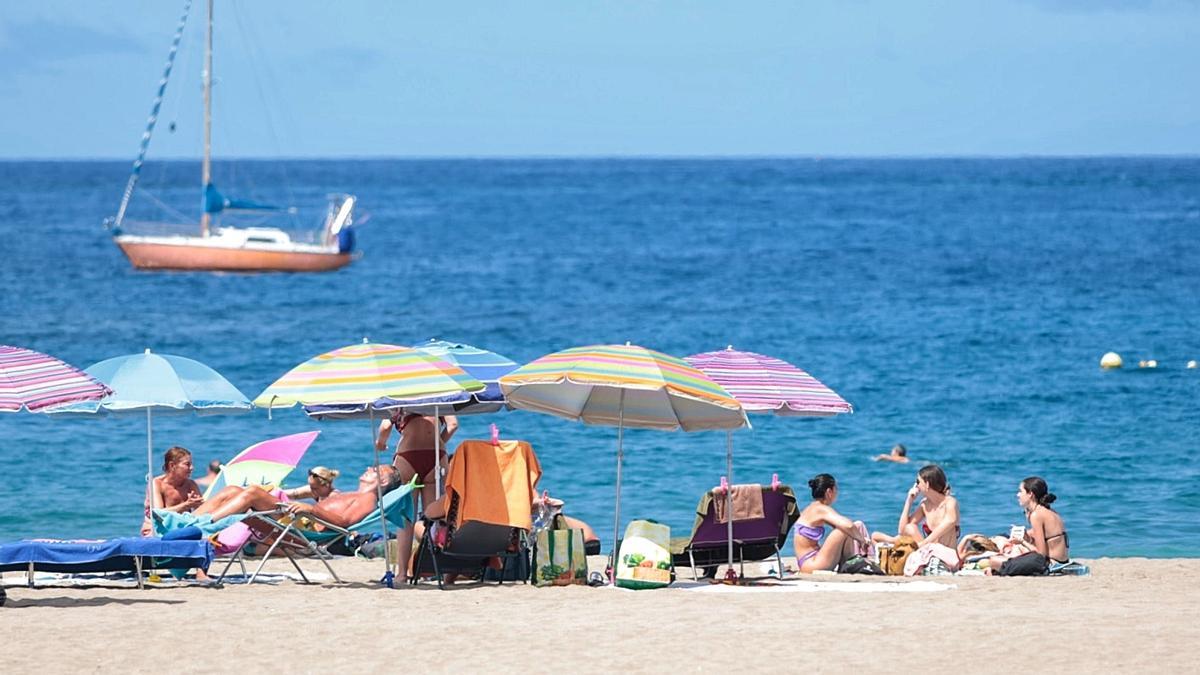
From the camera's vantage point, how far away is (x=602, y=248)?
195 feet

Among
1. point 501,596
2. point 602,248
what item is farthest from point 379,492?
point 602,248

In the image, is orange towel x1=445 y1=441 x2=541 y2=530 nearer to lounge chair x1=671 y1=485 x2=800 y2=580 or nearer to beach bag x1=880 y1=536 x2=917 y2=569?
lounge chair x1=671 y1=485 x2=800 y2=580

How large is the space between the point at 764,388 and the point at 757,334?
2193cm

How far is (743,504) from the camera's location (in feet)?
33.7

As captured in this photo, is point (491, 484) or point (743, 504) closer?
point (491, 484)

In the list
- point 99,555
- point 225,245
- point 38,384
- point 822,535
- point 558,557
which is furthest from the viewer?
point 225,245

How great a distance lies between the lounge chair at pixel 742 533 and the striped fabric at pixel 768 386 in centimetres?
54

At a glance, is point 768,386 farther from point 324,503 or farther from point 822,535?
point 324,503

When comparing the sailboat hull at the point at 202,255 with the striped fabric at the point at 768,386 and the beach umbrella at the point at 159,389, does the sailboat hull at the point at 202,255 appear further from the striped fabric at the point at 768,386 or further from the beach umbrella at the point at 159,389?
the striped fabric at the point at 768,386

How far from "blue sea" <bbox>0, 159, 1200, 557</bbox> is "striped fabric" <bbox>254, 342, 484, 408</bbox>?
5.10 m

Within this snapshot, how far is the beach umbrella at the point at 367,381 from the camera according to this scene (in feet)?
30.3

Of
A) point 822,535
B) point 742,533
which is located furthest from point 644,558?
point 822,535

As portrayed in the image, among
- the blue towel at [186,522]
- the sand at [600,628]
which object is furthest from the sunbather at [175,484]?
the sand at [600,628]

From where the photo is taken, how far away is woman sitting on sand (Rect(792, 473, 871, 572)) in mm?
10828
